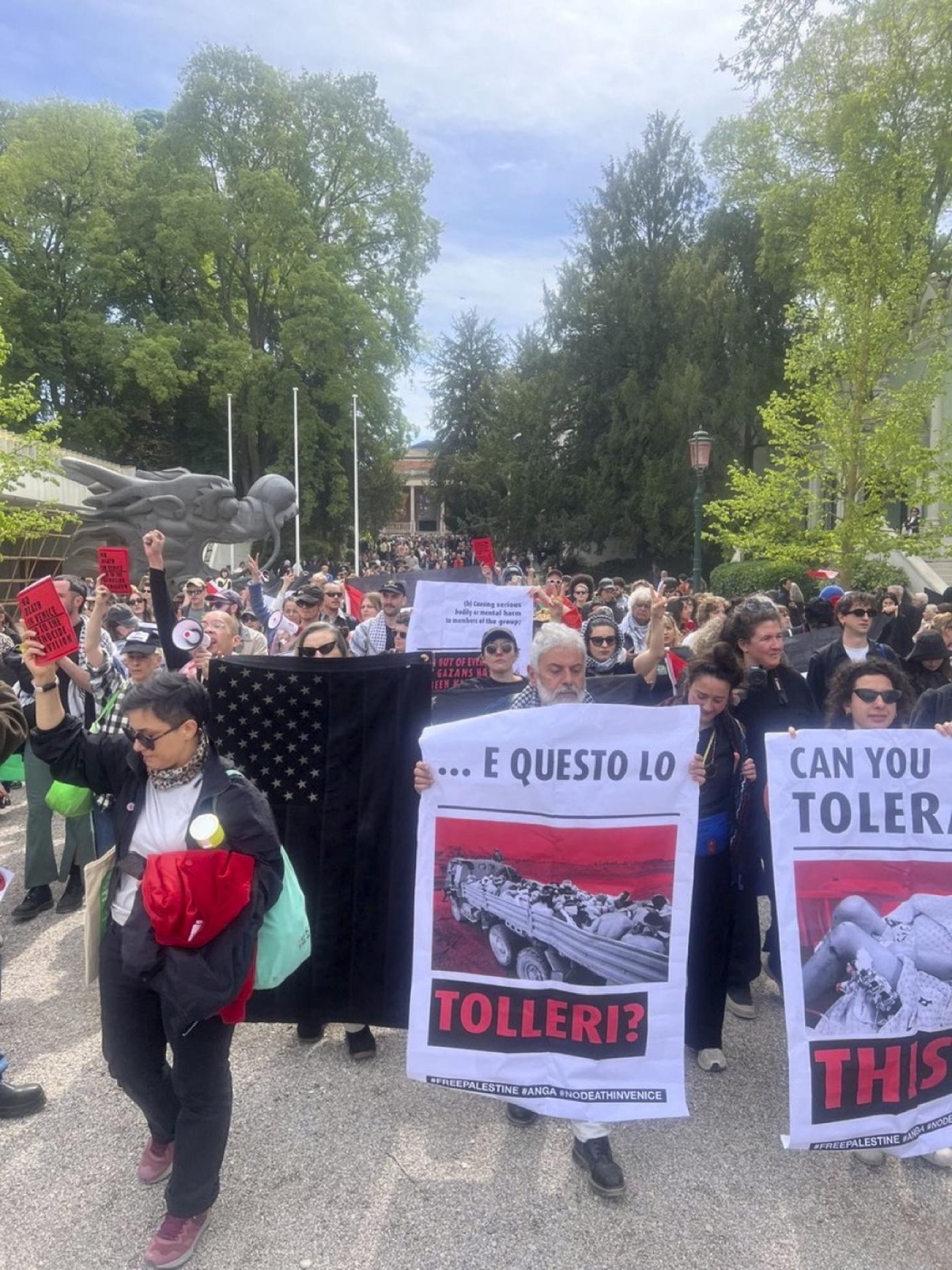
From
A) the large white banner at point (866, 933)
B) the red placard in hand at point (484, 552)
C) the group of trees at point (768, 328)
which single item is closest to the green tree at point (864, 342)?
the group of trees at point (768, 328)

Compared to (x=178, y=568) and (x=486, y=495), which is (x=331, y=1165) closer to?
(x=178, y=568)

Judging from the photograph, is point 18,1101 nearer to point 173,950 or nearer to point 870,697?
point 173,950

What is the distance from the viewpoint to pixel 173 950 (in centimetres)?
254

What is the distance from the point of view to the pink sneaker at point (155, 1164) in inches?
117

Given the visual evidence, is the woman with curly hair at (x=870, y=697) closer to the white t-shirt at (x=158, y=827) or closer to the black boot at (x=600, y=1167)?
the black boot at (x=600, y=1167)

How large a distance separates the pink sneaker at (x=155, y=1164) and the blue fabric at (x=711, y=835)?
221 cm

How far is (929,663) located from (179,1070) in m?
5.17

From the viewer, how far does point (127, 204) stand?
33.2 metres

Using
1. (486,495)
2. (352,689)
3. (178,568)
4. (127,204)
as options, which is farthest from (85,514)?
(352,689)

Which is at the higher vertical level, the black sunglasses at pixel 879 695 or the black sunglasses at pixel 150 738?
the black sunglasses at pixel 150 738

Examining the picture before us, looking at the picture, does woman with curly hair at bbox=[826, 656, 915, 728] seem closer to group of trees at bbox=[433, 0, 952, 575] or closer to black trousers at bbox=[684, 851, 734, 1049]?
black trousers at bbox=[684, 851, 734, 1049]

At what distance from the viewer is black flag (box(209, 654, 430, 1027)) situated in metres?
3.77

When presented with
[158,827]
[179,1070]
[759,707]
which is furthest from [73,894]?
[759,707]

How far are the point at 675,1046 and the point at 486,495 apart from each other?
40.1m
